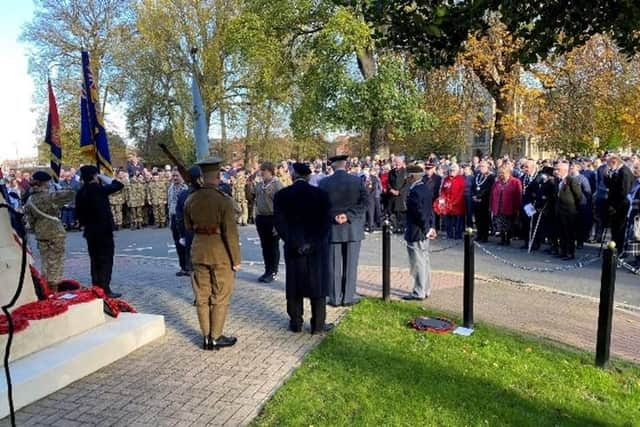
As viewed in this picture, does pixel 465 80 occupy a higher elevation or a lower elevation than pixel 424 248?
higher

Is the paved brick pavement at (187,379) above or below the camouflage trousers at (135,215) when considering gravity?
below

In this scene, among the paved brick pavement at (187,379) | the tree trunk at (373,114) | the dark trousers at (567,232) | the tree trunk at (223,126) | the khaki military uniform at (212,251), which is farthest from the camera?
the tree trunk at (223,126)

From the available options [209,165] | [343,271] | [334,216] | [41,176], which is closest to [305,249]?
[334,216]

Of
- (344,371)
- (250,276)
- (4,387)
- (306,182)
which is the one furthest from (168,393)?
(250,276)

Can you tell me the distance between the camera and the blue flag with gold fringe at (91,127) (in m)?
8.27

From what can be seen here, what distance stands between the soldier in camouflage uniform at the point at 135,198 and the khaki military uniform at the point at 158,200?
29cm

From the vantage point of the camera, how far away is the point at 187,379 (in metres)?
5.35

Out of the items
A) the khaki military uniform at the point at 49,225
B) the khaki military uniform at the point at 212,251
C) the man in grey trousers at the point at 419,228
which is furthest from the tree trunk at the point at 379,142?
the khaki military uniform at the point at 212,251

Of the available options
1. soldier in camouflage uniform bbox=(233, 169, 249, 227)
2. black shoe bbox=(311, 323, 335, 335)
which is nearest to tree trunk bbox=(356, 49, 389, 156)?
soldier in camouflage uniform bbox=(233, 169, 249, 227)

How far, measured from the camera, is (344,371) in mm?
5516

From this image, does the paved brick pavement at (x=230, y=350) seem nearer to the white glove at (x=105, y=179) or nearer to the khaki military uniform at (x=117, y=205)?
the white glove at (x=105, y=179)

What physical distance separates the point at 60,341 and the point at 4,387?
3.44ft

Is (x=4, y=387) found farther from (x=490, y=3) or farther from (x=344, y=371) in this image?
(x=490, y=3)

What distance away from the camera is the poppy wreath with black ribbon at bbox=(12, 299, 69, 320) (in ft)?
18.0
